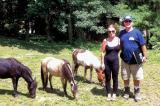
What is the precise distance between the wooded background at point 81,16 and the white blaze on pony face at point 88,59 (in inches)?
365

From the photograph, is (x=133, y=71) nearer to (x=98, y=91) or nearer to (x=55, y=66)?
(x=98, y=91)

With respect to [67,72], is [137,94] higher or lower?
lower

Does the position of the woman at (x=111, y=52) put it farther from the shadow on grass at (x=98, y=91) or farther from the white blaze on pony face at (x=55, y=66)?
the white blaze on pony face at (x=55, y=66)

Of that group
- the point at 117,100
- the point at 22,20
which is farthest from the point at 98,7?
the point at 117,100

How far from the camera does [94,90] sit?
12.8 meters

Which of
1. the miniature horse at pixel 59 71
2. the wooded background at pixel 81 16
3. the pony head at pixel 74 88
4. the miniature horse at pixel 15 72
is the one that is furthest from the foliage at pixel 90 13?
the pony head at pixel 74 88

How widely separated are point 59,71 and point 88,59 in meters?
2.21

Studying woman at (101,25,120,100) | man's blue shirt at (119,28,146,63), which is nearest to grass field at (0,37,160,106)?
woman at (101,25,120,100)

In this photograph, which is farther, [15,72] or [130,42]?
[15,72]

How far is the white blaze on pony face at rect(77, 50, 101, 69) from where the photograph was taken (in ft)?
44.1

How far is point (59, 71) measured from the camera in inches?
460

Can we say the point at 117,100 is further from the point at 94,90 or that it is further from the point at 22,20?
the point at 22,20

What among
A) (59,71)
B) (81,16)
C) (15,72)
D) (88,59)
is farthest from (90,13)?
(15,72)

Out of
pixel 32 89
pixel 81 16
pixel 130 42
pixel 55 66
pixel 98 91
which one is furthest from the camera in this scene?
pixel 81 16
